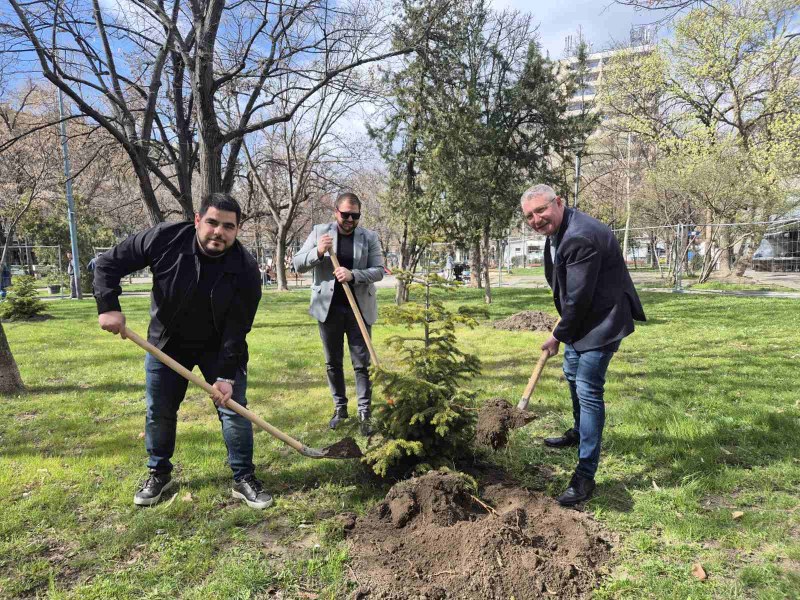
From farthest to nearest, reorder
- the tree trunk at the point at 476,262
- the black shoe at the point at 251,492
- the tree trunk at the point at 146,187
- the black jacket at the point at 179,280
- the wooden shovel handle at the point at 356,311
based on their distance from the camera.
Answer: the tree trunk at the point at 476,262 < the tree trunk at the point at 146,187 < the wooden shovel handle at the point at 356,311 < the black shoe at the point at 251,492 < the black jacket at the point at 179,280

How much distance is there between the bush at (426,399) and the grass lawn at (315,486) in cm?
43

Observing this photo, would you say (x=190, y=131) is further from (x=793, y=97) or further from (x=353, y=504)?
(x=793, y=97)

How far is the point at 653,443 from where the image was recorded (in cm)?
393

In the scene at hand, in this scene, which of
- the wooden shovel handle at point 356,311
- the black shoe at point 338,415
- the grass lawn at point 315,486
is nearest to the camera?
the grass lawn at point 315,486

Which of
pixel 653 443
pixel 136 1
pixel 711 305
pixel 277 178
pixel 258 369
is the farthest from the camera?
pixel 277 178

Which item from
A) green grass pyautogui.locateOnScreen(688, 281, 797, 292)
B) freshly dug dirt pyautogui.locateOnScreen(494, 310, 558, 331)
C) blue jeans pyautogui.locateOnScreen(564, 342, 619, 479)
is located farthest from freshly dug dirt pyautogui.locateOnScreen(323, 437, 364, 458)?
green grass pyautogui.locateOnScreen(688, 281, 797, 292)

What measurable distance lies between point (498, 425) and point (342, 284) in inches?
68.9

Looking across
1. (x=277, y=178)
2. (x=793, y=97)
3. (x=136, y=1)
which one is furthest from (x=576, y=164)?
(x=277, y=178)


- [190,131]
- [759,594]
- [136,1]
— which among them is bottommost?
[759,594]

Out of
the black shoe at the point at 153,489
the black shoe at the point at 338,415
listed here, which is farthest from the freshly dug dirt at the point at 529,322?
the black shoe at the point at 153,489

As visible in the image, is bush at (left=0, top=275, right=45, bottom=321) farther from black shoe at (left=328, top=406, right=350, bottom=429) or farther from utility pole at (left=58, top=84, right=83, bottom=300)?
black shoe at (left=328, top=406, right=350, bottom=429)

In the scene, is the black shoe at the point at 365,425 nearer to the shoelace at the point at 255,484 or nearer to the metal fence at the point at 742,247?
the shoelace at the point at 255,484

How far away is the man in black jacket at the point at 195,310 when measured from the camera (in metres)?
2.90

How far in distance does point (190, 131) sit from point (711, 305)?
45.2 ft
